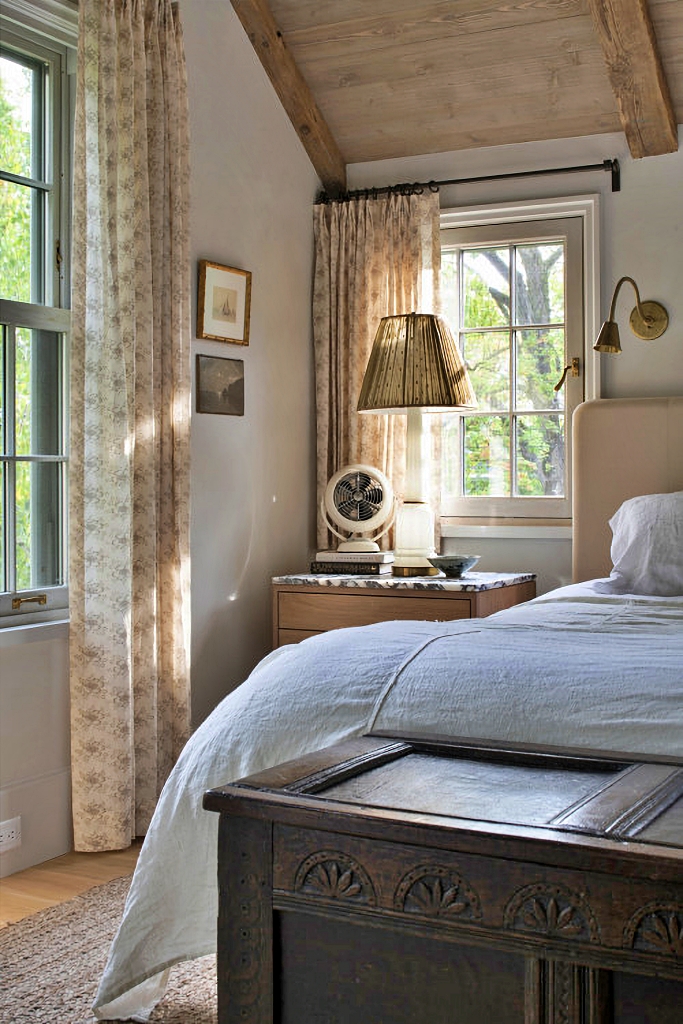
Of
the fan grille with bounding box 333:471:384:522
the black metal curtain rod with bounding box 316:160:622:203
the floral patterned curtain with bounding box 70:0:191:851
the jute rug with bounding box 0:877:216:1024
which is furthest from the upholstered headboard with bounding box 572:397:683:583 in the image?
the jute rug with bounding box 0:877:216:1024

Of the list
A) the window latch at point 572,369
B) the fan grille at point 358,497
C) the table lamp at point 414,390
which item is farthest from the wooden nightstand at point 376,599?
the window latch at point 572,369

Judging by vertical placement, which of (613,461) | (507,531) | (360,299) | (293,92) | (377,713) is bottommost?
(377,713)

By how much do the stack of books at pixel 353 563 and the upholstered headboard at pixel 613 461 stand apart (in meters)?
0.72

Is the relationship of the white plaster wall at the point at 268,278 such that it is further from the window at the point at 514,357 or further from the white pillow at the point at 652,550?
the white pillow at the point at 652,550

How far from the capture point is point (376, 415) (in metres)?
4.29

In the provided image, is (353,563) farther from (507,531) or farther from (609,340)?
(609,340)

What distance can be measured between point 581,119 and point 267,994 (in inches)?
138

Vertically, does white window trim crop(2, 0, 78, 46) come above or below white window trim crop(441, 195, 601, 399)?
above

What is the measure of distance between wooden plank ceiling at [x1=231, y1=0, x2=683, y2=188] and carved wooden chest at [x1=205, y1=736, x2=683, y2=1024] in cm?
291

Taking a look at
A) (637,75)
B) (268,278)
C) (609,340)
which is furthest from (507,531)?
(637,75)

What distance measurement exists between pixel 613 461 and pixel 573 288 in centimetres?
71

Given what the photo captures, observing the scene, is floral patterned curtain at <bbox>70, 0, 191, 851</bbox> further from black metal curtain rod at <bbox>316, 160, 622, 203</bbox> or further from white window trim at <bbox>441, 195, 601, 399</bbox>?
white window trim at <bbox>441, 195, 601, 399</bbox>

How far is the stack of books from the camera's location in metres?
3.93

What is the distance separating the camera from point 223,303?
383cm
